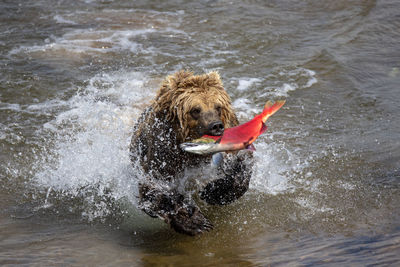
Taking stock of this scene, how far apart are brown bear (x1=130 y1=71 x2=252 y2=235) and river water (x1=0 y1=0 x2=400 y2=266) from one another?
317mm

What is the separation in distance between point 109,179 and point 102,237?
1.30 m

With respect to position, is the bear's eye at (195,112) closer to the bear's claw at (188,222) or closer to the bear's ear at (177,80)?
the bear's ear at (177,80)

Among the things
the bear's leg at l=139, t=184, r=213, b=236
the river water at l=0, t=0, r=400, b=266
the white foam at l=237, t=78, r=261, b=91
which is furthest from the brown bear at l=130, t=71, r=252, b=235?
the white foam at l=237, t=78, r=261, b=91

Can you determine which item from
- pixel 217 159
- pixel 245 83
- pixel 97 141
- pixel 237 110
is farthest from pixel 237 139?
pixel 245 83

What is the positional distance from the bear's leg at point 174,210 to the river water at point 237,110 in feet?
0.69

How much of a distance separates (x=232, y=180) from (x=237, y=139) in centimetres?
111

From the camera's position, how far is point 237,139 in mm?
4742

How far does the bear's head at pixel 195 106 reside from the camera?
4984mm

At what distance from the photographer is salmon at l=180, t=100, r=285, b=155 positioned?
15.3 feet

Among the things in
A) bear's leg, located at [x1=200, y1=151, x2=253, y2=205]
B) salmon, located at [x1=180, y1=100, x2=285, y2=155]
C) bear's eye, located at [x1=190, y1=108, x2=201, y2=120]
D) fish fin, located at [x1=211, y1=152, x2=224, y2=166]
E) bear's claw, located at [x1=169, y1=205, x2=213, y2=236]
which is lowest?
bear's claw, located at [x1=169, y1=205, x2=213, y2=236]

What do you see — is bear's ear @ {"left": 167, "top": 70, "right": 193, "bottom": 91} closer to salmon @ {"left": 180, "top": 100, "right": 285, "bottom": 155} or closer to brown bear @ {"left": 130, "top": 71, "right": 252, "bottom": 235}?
brown bear @ {"left": 130, "top": 71, "right": 252, "bottom": 235}

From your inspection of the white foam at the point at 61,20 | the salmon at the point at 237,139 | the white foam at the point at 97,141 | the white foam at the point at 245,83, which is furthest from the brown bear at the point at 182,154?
the white foam at the point at 61,20

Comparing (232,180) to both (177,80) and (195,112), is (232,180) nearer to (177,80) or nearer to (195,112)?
(195,112)

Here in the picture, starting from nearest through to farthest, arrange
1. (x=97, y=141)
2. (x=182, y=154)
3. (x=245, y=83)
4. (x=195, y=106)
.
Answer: (x=195, y=106), (x=182, y=154), (x=97, y=141), (x=245, y=83)
